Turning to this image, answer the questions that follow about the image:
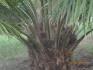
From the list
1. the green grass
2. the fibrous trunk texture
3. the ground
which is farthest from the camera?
the green grass

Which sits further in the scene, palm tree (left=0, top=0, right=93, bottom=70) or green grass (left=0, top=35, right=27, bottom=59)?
green grass (left=0, top=35, right=27, bottom=59)

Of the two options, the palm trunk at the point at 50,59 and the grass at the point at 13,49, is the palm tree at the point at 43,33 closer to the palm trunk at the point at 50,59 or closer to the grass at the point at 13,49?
the palm trunk at the point at 50,59

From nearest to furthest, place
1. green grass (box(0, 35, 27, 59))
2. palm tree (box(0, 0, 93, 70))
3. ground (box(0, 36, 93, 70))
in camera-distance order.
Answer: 1. palm tree (box(0, 0, 93, 70))
2. ground (box(0, 36, 93, 70))
3. green grass (box(0, 35, 27, 59))

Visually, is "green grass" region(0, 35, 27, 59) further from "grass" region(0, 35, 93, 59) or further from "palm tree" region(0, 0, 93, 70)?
"palm tree" region(0, 0, 93, 70)

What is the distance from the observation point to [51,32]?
482 cm

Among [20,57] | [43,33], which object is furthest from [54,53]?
[20,57]

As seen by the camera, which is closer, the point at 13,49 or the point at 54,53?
the point at 54,53

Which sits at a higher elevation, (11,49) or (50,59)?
(11,49)

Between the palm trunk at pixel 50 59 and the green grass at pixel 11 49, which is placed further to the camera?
the green grass at pixel 11 49

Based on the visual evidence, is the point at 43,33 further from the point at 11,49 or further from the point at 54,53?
the point at 11,49

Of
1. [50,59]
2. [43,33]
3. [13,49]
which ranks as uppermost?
[43,33]

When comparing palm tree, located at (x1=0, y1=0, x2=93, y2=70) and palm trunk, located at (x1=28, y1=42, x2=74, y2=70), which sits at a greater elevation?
palm tree, located at (x1=0, y1=0, x2=93, y2=70)

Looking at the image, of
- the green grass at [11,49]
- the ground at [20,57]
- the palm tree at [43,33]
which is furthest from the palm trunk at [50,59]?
the green grass at [11,49]

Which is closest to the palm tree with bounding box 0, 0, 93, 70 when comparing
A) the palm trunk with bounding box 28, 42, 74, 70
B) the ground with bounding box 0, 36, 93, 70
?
the palm trunk with bounding box 28, 42, 74, 70
